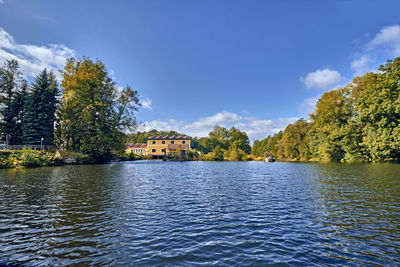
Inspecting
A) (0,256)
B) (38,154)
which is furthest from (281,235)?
(38,154)

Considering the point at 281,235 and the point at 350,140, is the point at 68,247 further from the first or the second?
the point at 350,140

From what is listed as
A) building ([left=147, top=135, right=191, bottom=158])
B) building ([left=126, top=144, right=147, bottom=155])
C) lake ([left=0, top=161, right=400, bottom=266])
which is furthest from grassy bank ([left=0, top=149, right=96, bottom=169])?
building ([left=126, top=144, right=147, bottom=155])

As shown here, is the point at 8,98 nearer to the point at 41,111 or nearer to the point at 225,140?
the point at 41,111

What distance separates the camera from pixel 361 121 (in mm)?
44344

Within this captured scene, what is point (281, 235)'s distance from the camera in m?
6.83

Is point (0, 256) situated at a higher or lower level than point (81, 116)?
lower

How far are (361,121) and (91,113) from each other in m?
59.3

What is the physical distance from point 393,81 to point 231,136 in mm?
73663

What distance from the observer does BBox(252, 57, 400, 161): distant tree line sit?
123 ft

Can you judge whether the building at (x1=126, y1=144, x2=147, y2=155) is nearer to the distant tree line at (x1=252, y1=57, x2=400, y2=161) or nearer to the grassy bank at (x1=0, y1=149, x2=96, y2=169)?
the grassy bank at (x1=0, y1=149, x2=96, y2=169)

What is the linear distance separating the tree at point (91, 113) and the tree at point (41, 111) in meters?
2.01

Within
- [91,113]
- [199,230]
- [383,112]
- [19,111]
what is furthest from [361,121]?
[19,111]

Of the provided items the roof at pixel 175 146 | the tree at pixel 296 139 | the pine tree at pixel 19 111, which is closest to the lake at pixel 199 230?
the pine tree at pixel 19 111

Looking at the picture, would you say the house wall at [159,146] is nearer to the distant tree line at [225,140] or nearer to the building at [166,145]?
the building at [166,145]
